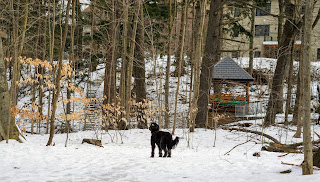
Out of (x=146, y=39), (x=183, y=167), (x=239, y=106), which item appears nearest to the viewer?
(x=183, y=167)

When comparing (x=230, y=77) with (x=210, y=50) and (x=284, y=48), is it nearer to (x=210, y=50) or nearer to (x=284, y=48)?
(x=284, y=48)

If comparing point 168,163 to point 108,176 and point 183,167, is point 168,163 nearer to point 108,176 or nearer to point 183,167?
point 183,167

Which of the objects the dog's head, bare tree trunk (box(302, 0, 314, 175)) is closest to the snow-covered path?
bare tree trunk (box(302, 0, 314, 175))

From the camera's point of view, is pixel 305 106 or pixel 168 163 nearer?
pixel 305 106

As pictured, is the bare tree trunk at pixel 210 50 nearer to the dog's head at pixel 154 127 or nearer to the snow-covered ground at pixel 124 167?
the snow-covered ground at pixel 124 167

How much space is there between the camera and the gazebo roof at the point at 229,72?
23.7 metres

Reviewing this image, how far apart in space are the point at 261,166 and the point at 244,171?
0.56 meters

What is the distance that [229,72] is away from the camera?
79.4 ft

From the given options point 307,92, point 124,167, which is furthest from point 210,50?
point 307,92

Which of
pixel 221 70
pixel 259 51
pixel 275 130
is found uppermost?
pixel 259 51

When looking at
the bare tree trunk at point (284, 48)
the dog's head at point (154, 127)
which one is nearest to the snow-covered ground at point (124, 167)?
the dog's head at point (154, 127)

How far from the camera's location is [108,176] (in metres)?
6.04

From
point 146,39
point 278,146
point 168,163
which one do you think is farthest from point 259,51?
point 168,163

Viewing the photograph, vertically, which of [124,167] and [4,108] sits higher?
[4,108]
